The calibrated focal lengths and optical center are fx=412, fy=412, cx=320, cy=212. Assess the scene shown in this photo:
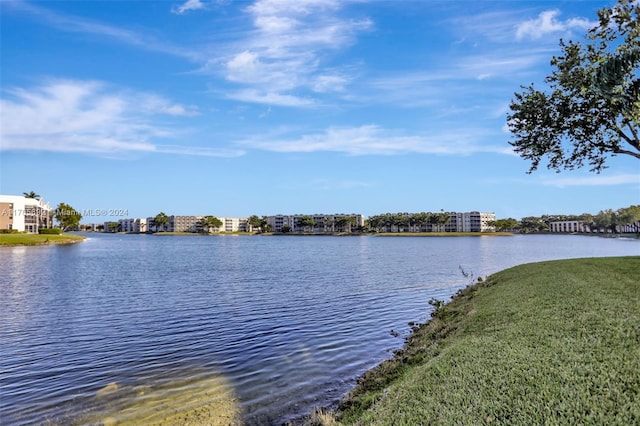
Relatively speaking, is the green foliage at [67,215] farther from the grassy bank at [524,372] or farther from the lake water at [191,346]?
the grassy bank at [524,372]

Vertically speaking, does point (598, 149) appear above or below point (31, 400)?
above

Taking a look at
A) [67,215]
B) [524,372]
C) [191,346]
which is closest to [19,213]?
[67,215]

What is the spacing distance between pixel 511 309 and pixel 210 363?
1102 cm

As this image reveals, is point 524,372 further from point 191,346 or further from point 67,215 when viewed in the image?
point 67,215

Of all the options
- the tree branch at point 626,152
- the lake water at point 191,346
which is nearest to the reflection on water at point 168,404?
the lake water at point 191,346

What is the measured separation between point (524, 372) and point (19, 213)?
180 metres

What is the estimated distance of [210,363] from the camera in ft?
48.7

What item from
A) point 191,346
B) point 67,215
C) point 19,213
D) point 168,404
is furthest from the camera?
point 67,215

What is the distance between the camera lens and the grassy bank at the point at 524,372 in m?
6.75

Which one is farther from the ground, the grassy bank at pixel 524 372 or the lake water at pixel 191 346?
the grassy bank at pixel 524 372

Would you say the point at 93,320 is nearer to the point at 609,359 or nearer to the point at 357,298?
the point at 357,298

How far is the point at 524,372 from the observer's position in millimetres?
8164

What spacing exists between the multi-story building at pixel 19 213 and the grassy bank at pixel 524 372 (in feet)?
561

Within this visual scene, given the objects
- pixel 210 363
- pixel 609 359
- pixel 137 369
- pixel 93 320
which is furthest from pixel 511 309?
pixel 93 320
